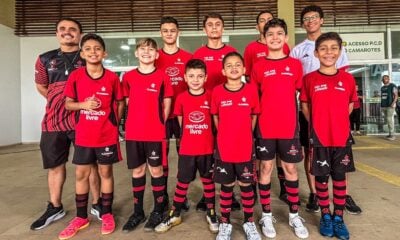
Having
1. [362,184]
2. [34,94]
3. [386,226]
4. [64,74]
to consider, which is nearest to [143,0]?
[34,94]

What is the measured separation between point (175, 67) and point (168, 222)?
1309 mm

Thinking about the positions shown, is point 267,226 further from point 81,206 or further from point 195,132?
point 81,206

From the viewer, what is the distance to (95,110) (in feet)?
8.06

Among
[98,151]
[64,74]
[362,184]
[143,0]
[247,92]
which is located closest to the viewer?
[247,92]

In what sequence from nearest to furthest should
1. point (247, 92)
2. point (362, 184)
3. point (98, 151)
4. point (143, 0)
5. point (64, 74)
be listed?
point (247, 92)
point (98, 151)
point (64, 74)
point (362, 184)
point (143, 0)

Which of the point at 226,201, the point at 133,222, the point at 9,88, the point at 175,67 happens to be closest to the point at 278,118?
the point at 226,201

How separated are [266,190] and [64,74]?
6.19 feet

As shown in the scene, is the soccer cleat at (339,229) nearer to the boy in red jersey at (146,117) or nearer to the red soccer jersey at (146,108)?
the boy in red jersey at (146,117)

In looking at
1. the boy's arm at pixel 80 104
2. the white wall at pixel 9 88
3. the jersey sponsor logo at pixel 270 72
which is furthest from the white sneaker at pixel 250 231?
the white wall at pixel 9 88

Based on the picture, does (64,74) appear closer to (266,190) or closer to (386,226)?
(266,190)

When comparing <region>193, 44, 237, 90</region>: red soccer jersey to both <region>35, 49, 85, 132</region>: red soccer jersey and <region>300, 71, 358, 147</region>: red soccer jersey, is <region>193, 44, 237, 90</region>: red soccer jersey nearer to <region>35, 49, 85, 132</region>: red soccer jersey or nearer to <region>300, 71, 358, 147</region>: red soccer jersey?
<region>300, 71, 358, 147</region>: red soccer jersey

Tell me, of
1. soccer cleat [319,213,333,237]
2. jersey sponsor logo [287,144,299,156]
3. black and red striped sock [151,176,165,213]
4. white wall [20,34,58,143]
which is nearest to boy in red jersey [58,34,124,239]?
black and red striped sock [151,176,165,213]

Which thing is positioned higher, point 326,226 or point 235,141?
point 235,141

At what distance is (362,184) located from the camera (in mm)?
3711
